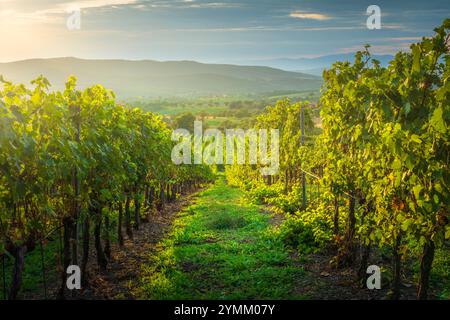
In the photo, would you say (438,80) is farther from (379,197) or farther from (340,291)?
(340,291)

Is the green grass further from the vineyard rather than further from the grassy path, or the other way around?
the grassy path

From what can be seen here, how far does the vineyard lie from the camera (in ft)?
19.3

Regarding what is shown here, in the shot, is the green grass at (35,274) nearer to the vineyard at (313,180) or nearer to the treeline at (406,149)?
the vineyard at (313,180)

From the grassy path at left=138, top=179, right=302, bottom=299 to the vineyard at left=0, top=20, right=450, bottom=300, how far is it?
1.9 inches

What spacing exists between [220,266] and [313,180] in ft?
20.1

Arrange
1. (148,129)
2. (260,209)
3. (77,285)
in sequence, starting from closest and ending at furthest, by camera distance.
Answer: (77,285) < (148,129) < (260,209)

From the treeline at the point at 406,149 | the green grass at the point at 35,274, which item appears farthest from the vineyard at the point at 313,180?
the green grass at the point at 35,274

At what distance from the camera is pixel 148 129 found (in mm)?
17016

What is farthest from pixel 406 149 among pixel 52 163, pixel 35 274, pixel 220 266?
pixel 35 274

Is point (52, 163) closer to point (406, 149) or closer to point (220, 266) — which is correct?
point (406, 149)

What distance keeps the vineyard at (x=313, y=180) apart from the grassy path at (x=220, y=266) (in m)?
0.05

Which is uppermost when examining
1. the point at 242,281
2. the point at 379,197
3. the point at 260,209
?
the point at 379,197
